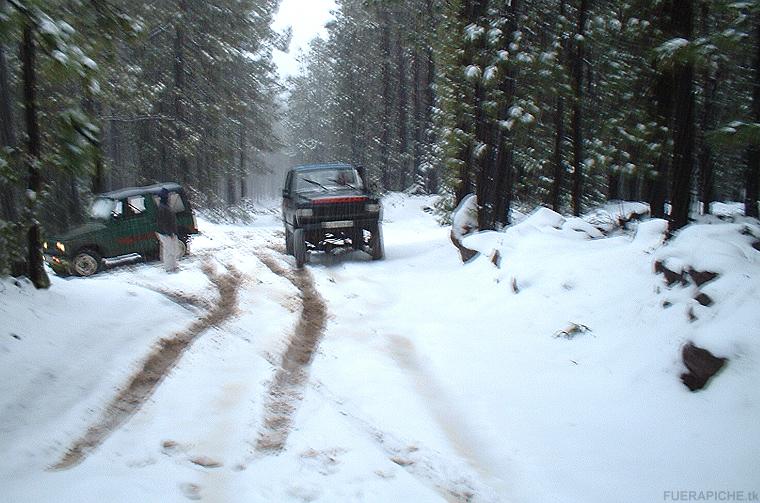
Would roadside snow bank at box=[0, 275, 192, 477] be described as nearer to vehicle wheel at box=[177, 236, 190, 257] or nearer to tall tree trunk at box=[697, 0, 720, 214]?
vehicle wheel at box=[177, 236, 190, 257]

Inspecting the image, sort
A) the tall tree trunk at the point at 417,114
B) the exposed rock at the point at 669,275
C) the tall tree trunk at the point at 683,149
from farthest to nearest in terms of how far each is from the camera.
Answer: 1. the tall tree trunk at the point at 417,114
2. the tall tree trunk at the point at 683,149
3. the exposed rock at the point at 669,275

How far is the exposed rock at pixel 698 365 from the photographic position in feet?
15.1

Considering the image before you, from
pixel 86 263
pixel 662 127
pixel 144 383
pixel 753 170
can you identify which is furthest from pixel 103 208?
pixel 753 170

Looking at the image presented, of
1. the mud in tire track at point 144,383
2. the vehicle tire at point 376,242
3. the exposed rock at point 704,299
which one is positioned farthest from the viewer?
the vehicle tire at point 376,242

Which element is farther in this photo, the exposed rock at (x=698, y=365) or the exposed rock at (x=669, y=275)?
the exposed rock at (x=669, y=275)

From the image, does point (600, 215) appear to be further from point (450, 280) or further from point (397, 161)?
point (397, 161)

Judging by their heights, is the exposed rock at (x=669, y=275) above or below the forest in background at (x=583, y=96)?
below

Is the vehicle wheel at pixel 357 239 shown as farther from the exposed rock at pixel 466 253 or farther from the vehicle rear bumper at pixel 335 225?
the exposed rock at pixel 466 253

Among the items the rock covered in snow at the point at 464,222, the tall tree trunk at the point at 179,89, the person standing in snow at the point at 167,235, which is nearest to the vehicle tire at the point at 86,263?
the person standing in snow at the point at 167,235

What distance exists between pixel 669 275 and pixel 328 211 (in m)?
8.03

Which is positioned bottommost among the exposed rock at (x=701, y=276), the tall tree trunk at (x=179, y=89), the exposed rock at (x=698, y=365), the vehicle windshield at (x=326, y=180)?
the exposed rock at (x=698, y=365)

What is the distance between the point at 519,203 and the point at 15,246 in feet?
59.3

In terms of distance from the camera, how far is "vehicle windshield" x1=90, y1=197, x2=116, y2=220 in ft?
47.1

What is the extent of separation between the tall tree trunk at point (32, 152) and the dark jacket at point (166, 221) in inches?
192
